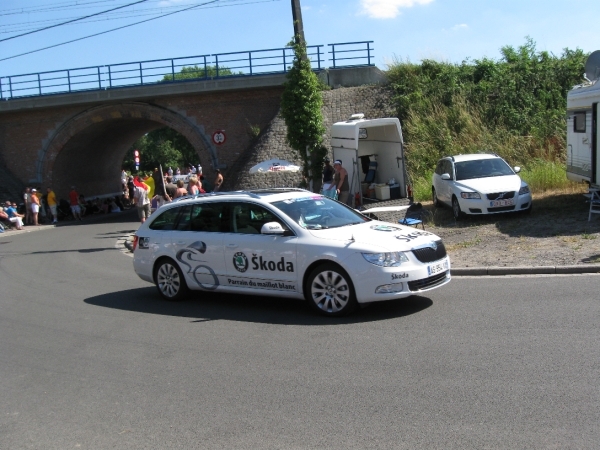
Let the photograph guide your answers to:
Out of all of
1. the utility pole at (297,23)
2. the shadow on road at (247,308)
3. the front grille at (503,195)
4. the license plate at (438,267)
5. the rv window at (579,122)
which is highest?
the utility pole at (297,23)

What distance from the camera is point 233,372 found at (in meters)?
6.78

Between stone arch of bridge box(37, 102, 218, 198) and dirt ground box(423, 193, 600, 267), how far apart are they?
58.8 ft

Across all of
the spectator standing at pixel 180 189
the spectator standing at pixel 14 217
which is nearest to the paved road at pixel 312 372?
the spectator standing at pixel 180 189

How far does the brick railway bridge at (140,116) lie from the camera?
105 feet

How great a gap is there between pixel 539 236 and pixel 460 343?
23.4ft

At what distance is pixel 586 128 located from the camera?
1527cm

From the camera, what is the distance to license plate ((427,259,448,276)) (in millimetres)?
8627

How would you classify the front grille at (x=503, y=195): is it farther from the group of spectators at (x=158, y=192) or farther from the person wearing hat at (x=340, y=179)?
the group of spectators at (x=158, y=192)

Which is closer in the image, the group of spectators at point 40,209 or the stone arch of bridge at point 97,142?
the group of spectators at point 40,209

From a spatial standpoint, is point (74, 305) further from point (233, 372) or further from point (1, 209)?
point (1, 209)

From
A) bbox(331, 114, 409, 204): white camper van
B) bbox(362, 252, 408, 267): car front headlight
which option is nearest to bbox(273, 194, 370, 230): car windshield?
bbox(362, 252, 408, 267): car front headlight

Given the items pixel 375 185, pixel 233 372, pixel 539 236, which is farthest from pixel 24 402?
pixel 375 185

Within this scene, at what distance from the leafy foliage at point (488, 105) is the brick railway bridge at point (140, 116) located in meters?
3.15

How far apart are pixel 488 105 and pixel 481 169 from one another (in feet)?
39.0
